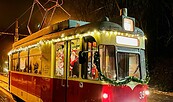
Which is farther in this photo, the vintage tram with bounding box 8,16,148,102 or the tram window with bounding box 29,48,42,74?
the tram window with bounding box 29,48,42,74

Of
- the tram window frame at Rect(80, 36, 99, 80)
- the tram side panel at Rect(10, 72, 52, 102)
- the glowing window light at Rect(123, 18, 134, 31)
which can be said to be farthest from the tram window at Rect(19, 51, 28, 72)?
the glowing window light at Rect(123, 18, 134, 31)

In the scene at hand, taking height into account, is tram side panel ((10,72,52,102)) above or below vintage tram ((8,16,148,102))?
below

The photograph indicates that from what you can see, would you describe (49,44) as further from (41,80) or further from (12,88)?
(12,88)

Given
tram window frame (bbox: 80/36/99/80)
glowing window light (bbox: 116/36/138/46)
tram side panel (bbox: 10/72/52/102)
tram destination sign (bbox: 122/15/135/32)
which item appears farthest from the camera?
tram side panel (bbox: 10/72/52/102)

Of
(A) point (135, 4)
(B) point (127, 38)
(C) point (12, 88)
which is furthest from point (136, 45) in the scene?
(A) point (135, 4)

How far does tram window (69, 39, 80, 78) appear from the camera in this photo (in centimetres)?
885

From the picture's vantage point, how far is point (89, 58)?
8.27 m

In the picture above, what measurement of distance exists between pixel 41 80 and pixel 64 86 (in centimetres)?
203

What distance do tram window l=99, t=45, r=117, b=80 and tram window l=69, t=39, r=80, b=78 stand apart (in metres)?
1.17

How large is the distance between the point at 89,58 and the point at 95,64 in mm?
454

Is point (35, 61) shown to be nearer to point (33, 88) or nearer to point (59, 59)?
point (33, 88)

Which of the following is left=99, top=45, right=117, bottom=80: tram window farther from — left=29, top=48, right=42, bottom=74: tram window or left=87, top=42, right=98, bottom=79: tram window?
left=29, top=48, right=42, bottom=74: tram window

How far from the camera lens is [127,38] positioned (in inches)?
333

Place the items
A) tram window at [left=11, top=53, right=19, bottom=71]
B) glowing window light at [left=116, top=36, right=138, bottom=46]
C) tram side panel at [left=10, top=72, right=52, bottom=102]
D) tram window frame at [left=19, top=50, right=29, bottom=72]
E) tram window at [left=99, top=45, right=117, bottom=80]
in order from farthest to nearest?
tram window at [left=11, top=53, right=19, bottom=71] < tram window frame at [left=19, top=50, right=29, bottom=72] < tram side panel at [left=10, top=72, right=52, bottom=102] < glowing window light at [left=116, top=36, right=138, bottom=46] < tram window at [left=99, top=45, right=117, bottom=80]
